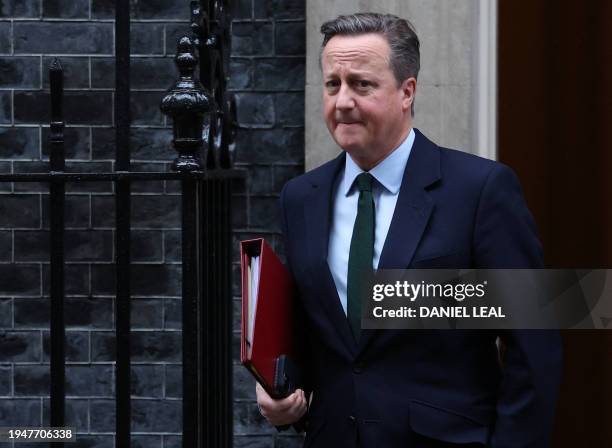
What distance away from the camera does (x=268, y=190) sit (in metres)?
5.63

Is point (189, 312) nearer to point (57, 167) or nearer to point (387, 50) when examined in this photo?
point (57, 167)

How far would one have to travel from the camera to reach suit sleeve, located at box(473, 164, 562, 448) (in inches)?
125

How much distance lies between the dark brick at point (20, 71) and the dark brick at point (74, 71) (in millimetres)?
48

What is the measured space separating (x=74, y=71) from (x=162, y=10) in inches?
19.0

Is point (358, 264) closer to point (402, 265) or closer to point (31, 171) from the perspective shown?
point (402, 265)

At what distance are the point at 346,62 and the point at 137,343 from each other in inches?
107

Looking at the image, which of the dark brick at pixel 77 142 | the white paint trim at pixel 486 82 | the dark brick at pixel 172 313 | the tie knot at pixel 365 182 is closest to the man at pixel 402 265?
the tie knot at pixel 365 182

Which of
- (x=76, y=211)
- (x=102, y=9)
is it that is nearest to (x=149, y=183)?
(x=76, y=211)

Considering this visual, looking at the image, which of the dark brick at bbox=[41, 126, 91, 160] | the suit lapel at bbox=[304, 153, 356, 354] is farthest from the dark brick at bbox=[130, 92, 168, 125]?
the suit lapel at bbox=[304, 153, 356, 354]

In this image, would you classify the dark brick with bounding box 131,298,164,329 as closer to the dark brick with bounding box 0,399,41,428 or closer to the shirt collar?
the dark brick with bounding box 0,399,41,428

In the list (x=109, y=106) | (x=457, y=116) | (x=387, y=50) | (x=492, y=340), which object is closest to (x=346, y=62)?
(x=387, y=50)

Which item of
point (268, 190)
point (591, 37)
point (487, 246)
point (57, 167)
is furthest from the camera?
point (268, 190)

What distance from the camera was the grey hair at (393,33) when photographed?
3.30 meters

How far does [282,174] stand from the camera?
5605mm
